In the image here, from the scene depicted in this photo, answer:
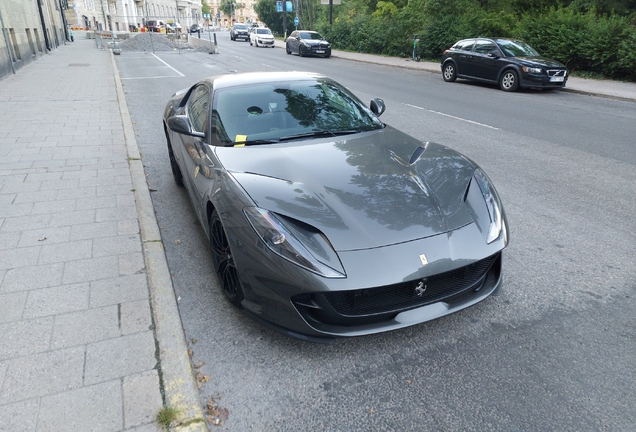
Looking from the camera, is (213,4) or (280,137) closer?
(280,137)

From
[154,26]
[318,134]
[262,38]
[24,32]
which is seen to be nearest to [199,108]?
[318,134]

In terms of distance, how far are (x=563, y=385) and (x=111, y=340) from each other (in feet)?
8.59

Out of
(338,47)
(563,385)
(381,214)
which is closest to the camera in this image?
(563,385)

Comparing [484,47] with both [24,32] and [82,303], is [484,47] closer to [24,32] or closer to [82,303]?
[82,303]

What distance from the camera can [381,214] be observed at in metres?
2.74

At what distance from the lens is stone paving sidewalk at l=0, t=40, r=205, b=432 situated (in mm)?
2330

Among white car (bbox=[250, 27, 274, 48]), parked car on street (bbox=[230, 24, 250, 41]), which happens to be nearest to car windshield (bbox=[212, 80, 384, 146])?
white car (bbox=[250, 27, 274, 48])

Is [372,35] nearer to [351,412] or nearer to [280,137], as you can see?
[280,137]

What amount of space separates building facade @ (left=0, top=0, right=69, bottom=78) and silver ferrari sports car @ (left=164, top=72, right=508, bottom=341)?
16.2m

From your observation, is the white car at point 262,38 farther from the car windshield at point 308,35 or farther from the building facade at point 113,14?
the building facade at point 113,14

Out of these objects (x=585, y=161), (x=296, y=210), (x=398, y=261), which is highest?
(x=296, y=210)

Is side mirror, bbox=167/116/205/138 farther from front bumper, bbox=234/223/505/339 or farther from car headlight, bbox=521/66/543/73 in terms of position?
car headlight, bbox=521/66/543/73

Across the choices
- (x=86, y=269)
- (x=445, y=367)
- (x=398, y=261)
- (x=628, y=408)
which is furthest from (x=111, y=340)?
(x=628, y=408)

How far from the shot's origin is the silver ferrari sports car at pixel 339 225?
251 cm
